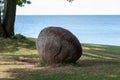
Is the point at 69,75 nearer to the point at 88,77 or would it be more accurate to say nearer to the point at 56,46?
the point at 88,77

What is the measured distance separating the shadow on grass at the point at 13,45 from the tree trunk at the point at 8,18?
0.69 meters

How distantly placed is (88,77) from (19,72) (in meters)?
2.30

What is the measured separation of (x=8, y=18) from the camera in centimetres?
2147

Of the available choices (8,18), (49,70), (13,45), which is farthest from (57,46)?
(8,18)

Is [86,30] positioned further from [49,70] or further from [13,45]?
[49,70]

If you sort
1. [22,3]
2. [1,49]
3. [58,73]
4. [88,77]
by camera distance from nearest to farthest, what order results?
[88,77] < [58,73] < [1,49] < [22,3]

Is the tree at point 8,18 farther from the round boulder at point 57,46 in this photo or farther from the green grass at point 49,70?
the round boulder at point 57,46

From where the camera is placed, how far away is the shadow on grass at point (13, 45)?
768 inches

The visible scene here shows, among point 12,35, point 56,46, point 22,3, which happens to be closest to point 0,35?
point 12,35

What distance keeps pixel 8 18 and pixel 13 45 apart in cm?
201

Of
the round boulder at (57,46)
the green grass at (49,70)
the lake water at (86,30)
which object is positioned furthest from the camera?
the lake water at (86,30)

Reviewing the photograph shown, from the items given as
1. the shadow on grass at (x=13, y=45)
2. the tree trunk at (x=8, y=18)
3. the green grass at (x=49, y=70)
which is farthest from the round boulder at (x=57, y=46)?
the tree trunk at (x=8, y=18)

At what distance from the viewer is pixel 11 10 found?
21438mm

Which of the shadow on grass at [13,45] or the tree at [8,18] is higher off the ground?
the tree at [8,18]
